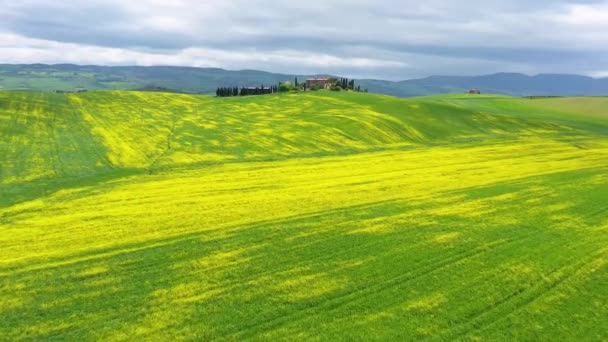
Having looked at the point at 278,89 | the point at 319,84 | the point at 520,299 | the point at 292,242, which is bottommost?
the point at 520,299

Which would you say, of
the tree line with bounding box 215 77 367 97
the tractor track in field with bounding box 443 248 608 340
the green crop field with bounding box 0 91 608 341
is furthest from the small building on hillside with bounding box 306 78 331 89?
the tractor track in field with bounding box 443 248 608 340

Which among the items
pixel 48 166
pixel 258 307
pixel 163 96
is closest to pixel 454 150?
pixel 48 166

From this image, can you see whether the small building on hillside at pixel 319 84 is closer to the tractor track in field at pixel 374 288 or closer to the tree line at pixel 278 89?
the tree line at pixel 278 89

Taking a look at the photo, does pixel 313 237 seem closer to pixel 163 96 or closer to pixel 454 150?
pixel 454 150

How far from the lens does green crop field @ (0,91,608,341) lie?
58.9 ft

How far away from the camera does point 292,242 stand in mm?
25859

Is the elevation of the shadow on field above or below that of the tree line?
below

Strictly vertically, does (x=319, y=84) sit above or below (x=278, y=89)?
above

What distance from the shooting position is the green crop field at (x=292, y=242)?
17953mm

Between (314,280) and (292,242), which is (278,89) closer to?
(292,242)

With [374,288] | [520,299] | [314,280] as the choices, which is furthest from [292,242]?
[520,299]

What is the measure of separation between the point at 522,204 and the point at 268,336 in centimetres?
2441

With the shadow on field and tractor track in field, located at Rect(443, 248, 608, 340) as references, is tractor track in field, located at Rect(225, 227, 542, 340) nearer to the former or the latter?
the shadow on field

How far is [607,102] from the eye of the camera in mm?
153875
